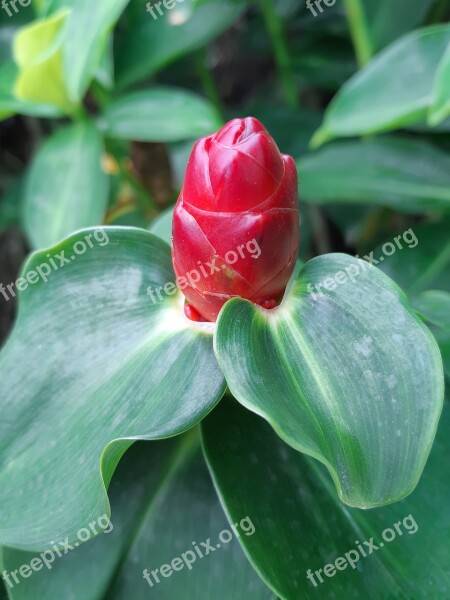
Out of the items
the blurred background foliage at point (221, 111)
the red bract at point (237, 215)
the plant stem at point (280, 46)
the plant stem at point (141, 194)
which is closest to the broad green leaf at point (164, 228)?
the blurred background foliage at point (221, 111)

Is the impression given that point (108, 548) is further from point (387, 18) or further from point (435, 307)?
point (387, 18)

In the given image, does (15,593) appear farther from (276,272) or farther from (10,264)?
(10,264)

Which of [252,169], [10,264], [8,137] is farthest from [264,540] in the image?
[8,137]

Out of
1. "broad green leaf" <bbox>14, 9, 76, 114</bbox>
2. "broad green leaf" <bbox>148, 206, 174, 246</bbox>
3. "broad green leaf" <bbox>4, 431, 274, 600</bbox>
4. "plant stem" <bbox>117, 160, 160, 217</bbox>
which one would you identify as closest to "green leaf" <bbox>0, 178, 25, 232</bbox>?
"plant stem" <bbox>117, 160, 160, 217</bbox>

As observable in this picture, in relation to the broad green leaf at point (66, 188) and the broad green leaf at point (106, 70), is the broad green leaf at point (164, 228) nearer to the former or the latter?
the broad green leaf at point (66, 188)

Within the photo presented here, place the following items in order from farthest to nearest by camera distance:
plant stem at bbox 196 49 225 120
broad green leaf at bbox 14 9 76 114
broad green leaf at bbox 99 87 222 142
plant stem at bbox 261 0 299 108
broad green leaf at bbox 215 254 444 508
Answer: plant stem at bbox 196 49 225 120 < plant stem at bbox 261 0 299 108 < broad green leaf at bbox 99 87 222 142 < broad green leaf at bbox 14 9 76 114 < broad green leaf at bbox 215 254 444 508

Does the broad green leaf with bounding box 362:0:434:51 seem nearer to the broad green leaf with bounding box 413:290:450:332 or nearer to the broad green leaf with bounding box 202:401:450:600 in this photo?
the broad green leaf with bounding box 413:290:450:332
